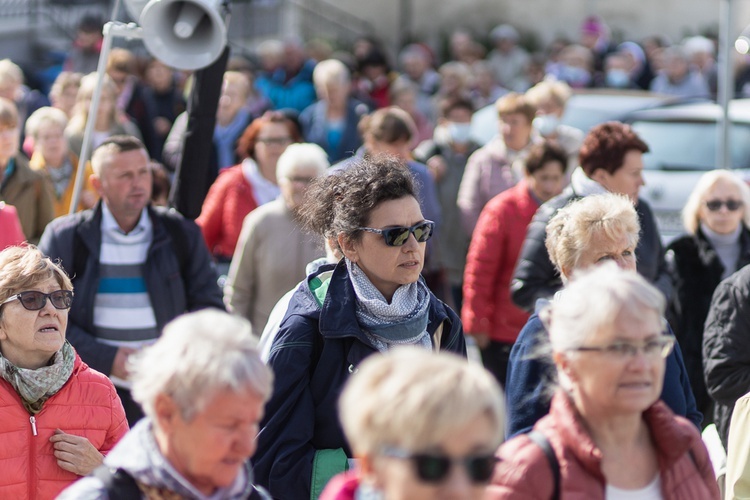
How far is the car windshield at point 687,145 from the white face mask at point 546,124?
4.70 ft

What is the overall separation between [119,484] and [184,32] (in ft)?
12.9

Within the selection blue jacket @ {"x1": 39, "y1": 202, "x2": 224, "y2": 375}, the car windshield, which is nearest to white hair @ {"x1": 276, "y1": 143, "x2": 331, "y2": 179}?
blue jacket @ {"x1": 39, "y1": 202, "x2": 224, "y2": 375}

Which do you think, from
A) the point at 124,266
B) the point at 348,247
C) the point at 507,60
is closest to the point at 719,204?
the point at 124,266

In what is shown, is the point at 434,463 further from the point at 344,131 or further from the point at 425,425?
the point at 344,131

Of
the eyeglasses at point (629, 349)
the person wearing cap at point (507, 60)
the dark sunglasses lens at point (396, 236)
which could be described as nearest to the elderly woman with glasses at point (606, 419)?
the eyeglasses at point (629, 349)

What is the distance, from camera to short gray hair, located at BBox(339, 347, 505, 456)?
2705 millimetres

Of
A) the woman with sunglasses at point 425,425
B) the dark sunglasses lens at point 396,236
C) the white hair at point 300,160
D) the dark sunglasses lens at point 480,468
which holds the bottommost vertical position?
the dark sunglasses lens at point 480,468

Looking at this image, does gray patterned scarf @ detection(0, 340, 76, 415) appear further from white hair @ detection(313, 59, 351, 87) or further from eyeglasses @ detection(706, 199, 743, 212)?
white hair @ detection(313, 59, 351, 87)

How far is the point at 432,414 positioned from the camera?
2.71 metres

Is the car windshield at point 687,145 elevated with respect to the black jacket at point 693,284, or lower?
elevated

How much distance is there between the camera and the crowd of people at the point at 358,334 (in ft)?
10.0

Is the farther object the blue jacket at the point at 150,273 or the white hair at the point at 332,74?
the white hair at the point at 332,74

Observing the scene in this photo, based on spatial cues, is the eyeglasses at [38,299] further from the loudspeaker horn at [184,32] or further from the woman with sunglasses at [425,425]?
the loudspeaker horn at [184,32]

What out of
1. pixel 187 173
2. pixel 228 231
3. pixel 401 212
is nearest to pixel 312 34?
pixel 228 231
